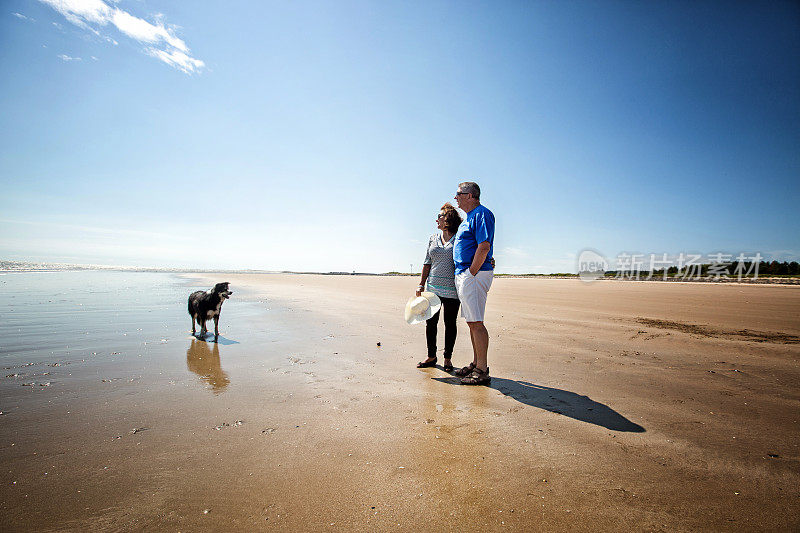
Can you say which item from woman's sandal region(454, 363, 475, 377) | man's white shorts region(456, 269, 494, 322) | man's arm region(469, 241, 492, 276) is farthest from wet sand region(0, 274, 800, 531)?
man's arm region(469, 241, 492, 276)

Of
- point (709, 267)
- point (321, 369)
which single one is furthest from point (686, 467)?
point (709, 267)

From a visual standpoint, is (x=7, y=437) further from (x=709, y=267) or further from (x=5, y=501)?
(x=709, y=267)

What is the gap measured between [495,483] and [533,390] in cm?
205

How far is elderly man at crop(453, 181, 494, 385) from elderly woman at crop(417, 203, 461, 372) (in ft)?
1.84

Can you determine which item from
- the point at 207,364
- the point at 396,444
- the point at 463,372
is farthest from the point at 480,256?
the point at 207,364

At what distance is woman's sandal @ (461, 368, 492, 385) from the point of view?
4.15m

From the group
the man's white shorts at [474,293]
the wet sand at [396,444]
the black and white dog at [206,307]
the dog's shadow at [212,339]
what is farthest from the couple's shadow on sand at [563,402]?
the black and white dog at [206,307]

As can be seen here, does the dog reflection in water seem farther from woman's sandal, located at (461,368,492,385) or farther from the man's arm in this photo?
the man's arm

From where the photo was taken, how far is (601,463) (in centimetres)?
234

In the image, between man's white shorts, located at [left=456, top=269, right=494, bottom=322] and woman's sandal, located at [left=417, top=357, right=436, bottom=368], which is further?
woman's sandal, located at [left=417, top=357, right=436, bottom=368]

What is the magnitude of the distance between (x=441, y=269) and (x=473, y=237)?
0.91 m

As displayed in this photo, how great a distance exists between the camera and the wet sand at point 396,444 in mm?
1848

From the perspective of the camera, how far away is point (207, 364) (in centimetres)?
472

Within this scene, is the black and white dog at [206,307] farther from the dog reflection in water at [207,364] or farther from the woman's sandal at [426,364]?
the woman's sandal at [426,364]
